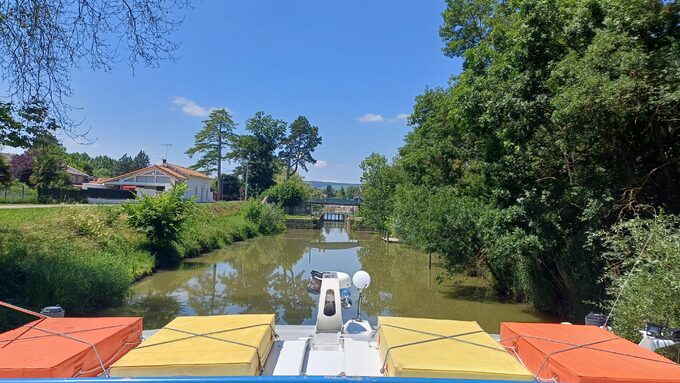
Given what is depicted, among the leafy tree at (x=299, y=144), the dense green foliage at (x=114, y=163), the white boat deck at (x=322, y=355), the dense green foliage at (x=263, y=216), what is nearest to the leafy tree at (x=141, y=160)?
the dense green foliage at (x=114, y=163)

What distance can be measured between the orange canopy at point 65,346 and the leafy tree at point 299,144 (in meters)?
82.7

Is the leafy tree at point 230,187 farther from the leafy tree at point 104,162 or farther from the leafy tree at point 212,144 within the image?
the leafy tree at point 104,162

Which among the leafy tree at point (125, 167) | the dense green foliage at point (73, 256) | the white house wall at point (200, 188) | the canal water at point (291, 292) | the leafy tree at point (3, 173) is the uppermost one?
the leafy tree at point (125, 167)

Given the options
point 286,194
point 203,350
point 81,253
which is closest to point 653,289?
point 203,350

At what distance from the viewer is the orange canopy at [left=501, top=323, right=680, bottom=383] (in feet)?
8.43

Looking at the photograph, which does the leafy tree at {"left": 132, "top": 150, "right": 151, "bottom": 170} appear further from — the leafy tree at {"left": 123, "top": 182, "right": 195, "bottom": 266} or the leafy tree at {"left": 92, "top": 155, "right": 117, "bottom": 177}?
the leafy tree at {"left": 123, "top": 182, "right": 195, "bottom": 266}

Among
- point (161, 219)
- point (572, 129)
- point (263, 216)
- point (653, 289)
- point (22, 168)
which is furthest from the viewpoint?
point (263, 216)

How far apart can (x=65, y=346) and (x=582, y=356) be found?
3.39 metres

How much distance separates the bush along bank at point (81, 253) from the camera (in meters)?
11.1

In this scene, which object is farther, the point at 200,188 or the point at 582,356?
the point at 200,188

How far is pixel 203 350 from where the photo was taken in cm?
294

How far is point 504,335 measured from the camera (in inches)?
157

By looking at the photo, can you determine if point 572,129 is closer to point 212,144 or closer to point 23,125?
point 23,125

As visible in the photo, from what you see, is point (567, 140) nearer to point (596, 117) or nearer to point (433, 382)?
point (596, 117)
